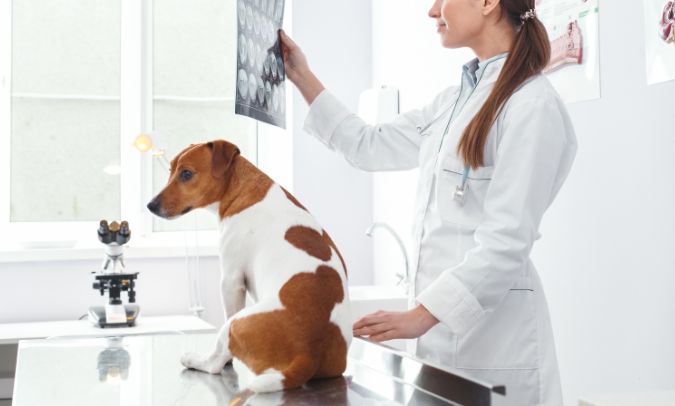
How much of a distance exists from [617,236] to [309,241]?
3.56 feet

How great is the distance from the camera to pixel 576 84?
2080mm

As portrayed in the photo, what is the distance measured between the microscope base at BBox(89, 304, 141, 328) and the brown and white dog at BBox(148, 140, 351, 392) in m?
1.91

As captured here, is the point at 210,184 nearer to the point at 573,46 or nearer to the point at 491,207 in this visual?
the point at 491,207

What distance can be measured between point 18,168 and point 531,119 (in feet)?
10.1

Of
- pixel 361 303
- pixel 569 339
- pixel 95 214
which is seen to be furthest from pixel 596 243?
pixel 95 214

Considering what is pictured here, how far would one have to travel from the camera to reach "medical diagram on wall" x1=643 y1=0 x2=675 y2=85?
1.68 metres

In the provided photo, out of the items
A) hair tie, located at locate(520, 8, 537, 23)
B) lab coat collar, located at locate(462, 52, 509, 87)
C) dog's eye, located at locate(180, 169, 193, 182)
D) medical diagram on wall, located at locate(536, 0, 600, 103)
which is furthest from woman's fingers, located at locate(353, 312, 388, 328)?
medical diagram on wall, located at locate(536, 0, 600, 103)

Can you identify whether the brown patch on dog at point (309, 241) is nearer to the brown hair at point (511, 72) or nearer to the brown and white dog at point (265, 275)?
the brown and white dog at point (265, 275)

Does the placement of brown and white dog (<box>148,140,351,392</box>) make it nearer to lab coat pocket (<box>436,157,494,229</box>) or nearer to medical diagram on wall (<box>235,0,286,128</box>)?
medical diagram on wall (<box>235,0,286,128</box>)

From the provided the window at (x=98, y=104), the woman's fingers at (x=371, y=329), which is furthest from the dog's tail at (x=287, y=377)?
the window at (x=98, y=104)

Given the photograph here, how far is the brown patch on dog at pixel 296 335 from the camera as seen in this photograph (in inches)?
40.1

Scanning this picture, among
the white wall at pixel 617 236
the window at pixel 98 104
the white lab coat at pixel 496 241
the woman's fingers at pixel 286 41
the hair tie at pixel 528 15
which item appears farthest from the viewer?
the window at pixel 98 104

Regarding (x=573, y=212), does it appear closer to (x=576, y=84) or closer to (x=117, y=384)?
(x=576, y=84)

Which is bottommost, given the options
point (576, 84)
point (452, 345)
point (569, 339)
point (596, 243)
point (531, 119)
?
point (569, 339)
